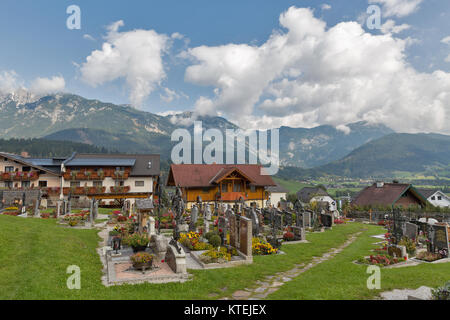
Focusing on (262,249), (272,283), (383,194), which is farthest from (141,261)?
(383,194)

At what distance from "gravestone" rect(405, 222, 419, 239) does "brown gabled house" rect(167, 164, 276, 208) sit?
2699 cm

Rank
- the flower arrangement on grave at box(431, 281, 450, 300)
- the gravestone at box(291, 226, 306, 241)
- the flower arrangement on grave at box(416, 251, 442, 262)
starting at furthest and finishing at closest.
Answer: the gravestone at box(291, 226, 306, 241) → the flower arrangement on grave at box(416, 251, 442, 262) → the flower arrangement on grave at box(431, 281, 450, 300)

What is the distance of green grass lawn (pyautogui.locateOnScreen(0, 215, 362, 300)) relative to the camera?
908 centimetres

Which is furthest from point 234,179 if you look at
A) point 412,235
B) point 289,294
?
point 289,294

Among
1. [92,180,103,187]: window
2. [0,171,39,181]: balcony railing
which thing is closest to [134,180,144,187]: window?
[92,180,103,187]: window

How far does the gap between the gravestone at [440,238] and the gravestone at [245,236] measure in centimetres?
1193

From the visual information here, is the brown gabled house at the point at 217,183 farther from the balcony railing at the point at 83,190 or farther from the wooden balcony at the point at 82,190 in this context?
the wooden balcony at the point at 82,190

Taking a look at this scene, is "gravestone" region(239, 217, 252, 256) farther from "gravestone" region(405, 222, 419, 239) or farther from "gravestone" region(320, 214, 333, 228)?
"gravestone" region(320, 214, 333, 228)

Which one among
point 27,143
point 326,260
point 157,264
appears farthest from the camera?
point 27,143

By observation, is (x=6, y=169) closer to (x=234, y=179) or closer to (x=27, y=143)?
(x=234, y=179)

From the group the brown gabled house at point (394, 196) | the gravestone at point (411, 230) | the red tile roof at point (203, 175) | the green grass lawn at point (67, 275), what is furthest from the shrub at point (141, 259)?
the brown gabled house at point (394, 196)

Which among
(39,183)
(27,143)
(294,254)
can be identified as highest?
(27,143)
